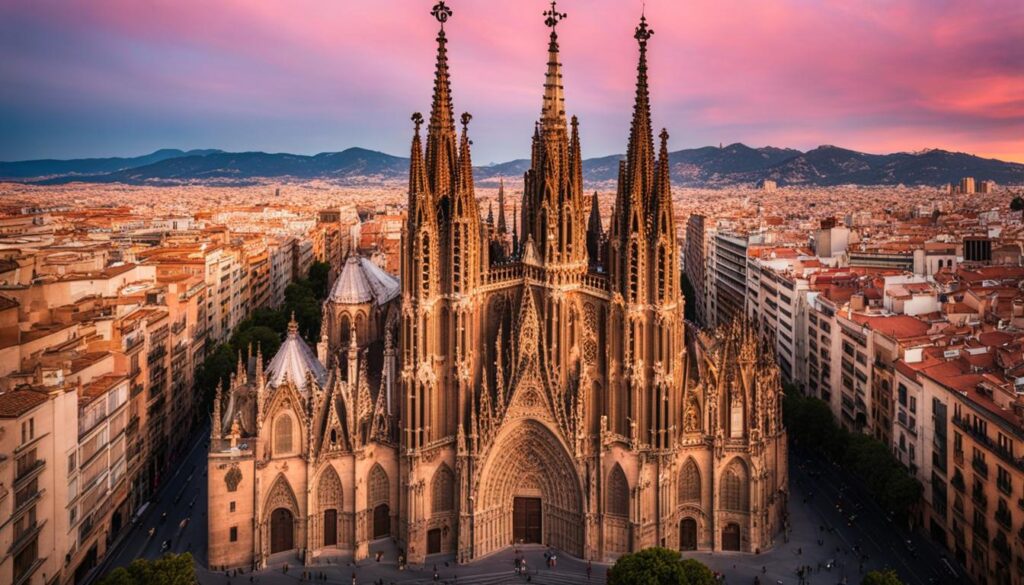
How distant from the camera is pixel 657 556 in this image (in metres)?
43.2

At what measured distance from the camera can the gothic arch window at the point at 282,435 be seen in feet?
181

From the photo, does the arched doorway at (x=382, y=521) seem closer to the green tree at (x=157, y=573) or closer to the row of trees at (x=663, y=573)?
the green tree at (x=157, y=573)

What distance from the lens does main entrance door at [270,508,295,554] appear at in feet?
183

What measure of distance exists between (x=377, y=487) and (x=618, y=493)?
1636cm

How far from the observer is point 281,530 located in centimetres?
5616

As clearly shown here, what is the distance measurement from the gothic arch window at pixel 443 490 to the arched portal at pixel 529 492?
6.91 ft

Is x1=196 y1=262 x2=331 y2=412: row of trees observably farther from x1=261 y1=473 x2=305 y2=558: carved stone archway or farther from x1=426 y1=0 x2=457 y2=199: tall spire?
x1=426 y1=0 x2=457 y2=199: tall spire

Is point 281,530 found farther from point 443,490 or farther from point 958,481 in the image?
point 958,481

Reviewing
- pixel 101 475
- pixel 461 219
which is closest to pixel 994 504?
pixel 461 219

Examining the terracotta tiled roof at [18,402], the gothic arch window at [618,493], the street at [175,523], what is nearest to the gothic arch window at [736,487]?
the gothic arch window at [618,493]

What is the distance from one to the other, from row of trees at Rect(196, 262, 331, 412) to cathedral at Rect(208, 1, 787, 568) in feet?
32.8

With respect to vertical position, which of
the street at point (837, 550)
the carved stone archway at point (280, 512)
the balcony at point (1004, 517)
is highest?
the balcony at point (1004, 517)

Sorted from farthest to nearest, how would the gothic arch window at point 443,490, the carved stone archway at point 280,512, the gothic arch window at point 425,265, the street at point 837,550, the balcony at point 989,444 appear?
the gothic arch window at point 443,490 → the carved stone archway at point 280,512 → the street at point 837,550 → the gothic arch window at point 425,265 → the balcony at point 989,444

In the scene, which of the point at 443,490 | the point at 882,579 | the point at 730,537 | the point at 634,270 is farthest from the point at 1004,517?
the point at 443,490
